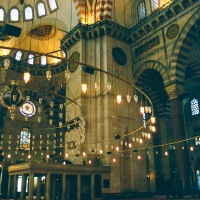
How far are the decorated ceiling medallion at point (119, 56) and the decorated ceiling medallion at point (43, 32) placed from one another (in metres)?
7.71

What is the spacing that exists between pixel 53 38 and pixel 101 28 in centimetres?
820

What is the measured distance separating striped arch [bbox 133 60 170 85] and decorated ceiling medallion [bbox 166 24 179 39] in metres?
1.62

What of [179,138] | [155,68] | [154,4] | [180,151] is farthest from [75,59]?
[180,151]

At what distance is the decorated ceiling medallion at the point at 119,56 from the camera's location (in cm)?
1716

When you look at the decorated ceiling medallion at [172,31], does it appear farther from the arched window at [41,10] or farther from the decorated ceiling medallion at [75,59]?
the arched window at [41,10]

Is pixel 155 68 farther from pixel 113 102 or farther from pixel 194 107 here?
pixel 194 107

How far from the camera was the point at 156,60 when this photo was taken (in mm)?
15766

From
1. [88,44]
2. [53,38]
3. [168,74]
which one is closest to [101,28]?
[88,44]

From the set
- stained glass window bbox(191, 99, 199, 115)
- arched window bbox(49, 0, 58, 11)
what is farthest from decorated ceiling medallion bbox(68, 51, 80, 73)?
stained glass window bbox(191, 99, 199, 115)

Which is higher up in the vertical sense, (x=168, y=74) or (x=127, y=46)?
(x=127, y=46)

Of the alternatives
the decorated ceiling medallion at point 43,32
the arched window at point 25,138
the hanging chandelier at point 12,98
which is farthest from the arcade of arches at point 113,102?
the hanging chandelier at point 12,98

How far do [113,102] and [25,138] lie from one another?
9929 mm

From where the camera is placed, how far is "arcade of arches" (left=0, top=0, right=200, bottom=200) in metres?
13.7

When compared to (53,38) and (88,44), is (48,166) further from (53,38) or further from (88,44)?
(53,38)
